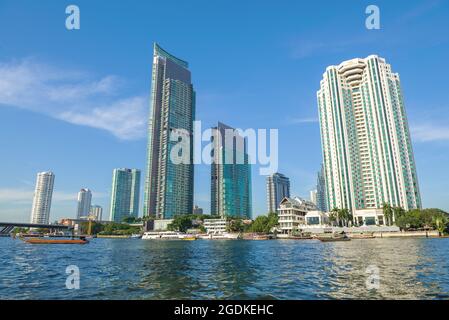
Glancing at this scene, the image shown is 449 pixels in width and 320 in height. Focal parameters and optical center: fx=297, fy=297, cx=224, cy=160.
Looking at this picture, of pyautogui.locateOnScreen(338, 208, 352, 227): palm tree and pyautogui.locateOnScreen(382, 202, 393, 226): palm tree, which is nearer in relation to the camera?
pyautogui.locateOnScreen(382, 202, 393, 226): palm tree

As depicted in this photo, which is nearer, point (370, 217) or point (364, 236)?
point (364, 236)

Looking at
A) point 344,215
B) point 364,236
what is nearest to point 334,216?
point 344,215

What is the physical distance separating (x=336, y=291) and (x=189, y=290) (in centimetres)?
1005

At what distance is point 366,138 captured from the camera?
559ft

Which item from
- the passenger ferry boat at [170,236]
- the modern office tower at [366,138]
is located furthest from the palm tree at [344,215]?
the passenger ferry boat at [170,236]

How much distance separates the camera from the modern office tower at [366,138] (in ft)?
515

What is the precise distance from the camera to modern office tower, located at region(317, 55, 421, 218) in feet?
515

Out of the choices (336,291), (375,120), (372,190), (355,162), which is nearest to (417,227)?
(372,190)

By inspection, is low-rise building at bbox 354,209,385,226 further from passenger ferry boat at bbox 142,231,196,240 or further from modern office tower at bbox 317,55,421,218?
passenger ferry boat at bbox 142,231,196,240

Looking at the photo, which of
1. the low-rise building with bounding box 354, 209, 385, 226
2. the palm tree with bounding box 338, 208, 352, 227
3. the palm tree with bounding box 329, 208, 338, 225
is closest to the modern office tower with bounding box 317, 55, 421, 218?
the low-rise building with bounding box 354, 209, 385, 226

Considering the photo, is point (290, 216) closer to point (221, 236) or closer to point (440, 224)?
point (221, 236)

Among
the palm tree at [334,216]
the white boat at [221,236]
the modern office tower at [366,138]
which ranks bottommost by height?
the white boat at [221,236]

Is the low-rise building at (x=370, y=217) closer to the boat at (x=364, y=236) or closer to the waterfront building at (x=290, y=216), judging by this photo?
the boat at (x=364, y=236)
